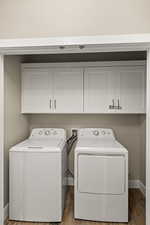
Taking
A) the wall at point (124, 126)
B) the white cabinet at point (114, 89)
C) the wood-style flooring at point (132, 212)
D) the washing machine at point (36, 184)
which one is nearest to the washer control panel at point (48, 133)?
the wall at point (124, 126)

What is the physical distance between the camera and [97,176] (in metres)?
2.24

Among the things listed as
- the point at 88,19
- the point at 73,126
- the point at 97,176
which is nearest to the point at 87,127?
the point at 73,126

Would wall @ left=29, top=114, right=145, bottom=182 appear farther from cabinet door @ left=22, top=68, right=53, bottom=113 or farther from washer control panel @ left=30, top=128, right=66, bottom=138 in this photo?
cabinet door @ left=22, top=68, right=53, bottom=113

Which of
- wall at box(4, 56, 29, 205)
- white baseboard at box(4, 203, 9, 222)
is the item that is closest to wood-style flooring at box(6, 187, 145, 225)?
white baseboard at box(4, 203, 9, 222)

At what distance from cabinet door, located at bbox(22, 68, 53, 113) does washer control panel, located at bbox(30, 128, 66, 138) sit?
1.22ft

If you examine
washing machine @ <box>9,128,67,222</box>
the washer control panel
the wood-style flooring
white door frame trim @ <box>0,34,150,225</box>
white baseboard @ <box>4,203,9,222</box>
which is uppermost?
white door frame trim @ <box>0,34,150,225</box>

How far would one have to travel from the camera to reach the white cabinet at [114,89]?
278cm

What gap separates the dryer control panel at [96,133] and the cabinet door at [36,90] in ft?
2.22

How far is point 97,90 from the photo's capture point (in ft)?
9.36

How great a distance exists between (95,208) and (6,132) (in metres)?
1.45

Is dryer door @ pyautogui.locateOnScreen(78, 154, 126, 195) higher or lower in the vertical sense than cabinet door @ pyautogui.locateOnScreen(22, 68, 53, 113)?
lower

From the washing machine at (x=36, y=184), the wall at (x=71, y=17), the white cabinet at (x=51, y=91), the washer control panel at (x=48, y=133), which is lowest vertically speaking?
the washing machine at (x=36, y=184)

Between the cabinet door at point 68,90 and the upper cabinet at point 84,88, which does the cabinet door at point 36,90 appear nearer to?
the upper cabinet at point 84,88

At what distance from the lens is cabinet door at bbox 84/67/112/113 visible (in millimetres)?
2834
